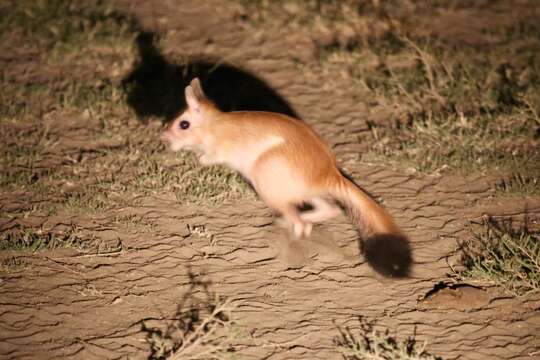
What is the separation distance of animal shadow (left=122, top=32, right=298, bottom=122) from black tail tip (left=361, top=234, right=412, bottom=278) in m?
3.03

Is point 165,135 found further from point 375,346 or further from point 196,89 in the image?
point 375,346

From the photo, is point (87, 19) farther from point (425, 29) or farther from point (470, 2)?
point (470, 2)

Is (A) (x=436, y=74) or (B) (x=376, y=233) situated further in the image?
(A) (x=436, y=74)

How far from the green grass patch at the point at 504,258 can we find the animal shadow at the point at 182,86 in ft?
9.42

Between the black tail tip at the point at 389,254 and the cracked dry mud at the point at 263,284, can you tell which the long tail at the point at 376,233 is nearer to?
the black tail tip at the point at 389,254

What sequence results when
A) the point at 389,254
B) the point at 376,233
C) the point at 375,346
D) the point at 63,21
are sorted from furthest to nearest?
the point at 63,21 → the point at 376,233 → the point at 389,254 → the point at 375,346

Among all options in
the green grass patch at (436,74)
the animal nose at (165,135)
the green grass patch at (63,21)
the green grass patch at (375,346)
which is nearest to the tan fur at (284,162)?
the animal nose at (165,135)

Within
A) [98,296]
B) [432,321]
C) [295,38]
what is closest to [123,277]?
[98,296]

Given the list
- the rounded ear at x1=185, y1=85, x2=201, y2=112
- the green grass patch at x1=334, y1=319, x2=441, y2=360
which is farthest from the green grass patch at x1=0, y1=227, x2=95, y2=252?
the green grass patch at x1=334, y1=319, x2=441, y2=360

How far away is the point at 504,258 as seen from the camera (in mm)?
4539

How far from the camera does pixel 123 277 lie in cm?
447

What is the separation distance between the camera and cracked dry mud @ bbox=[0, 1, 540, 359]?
3.89 meters

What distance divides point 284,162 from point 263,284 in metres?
0.95

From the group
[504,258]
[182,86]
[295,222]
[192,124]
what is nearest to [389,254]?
[295,222]
